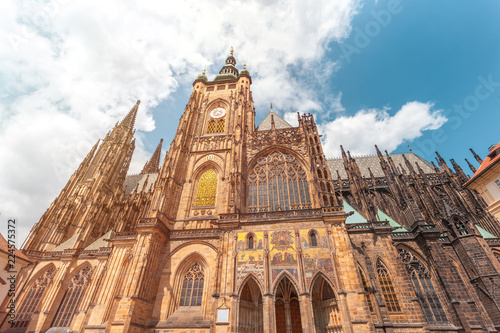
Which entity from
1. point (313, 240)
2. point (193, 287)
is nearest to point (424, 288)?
point (313, 240)

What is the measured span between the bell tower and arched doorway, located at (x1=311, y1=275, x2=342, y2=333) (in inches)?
293

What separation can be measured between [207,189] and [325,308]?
1254cm

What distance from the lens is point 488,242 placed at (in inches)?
750

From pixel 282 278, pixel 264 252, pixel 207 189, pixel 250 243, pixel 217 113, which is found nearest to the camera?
pixel 282 278

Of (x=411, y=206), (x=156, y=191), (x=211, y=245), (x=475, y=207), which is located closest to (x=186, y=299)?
(x=211, y=245)

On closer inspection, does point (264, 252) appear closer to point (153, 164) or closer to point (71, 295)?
point (71, 295)

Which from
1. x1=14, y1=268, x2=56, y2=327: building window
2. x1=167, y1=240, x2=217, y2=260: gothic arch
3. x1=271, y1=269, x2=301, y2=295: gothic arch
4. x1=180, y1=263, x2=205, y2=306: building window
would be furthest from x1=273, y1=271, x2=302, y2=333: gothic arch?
x1=14, y1=268, x2=56, y2=327: building window

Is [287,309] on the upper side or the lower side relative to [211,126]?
lower

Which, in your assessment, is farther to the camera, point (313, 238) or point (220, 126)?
point (220, 126)

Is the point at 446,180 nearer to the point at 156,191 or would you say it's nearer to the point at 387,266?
the point at 387,266

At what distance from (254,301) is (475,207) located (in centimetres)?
2286

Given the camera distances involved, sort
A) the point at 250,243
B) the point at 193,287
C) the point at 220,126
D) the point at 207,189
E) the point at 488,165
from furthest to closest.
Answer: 1. the point at 220,126
2. the point at 207,189
3. the point at 193,287
4. the point at 250,243
5. the point at 488,165

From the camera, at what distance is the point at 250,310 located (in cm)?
1424

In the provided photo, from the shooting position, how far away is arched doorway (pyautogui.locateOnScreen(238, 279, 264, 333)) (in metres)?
13.4
